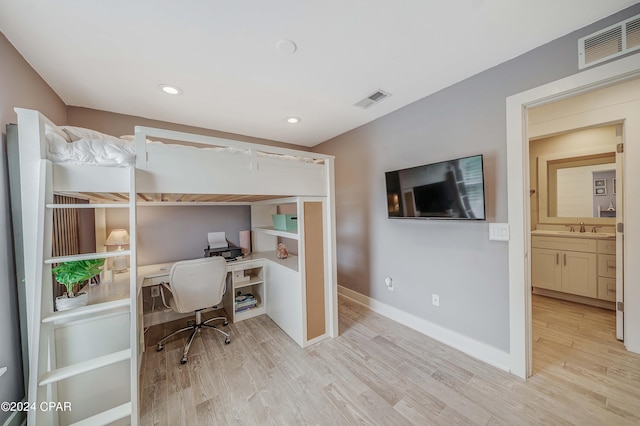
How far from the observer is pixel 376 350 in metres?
2.18

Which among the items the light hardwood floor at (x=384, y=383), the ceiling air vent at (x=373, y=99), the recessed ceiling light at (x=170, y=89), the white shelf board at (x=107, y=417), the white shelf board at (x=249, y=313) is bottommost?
the light hardwood floor at (x=384, y=383)

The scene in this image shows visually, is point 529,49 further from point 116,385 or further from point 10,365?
point 10,365

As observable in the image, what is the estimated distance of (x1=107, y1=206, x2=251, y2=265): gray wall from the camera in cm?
277

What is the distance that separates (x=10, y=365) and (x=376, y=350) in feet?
8.31

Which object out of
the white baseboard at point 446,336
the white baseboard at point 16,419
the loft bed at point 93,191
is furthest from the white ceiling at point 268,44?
the white baseboard at point 446,336

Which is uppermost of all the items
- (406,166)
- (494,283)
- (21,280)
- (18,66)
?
(18,66)

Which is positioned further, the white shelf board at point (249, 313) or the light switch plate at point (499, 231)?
the white shelf board at point (249, 313)

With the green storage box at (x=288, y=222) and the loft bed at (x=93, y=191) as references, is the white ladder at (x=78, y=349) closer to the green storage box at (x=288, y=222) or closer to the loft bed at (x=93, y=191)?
the loft bed at (x=93, y=191)

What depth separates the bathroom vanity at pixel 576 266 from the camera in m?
2.75

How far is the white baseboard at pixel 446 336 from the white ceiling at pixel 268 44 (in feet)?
7.86

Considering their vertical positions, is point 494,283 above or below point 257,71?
below

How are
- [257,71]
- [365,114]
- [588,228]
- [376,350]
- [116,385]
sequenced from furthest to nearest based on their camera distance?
[588,228] → [365,114] → [376,350] → [257,71] → [116,385]

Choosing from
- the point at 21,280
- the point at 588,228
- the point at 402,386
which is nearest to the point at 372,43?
the point at 402,386

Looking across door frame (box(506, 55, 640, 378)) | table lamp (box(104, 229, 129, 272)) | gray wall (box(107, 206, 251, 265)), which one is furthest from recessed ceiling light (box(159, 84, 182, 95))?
door frame (box(506, 55, 640, 378))
